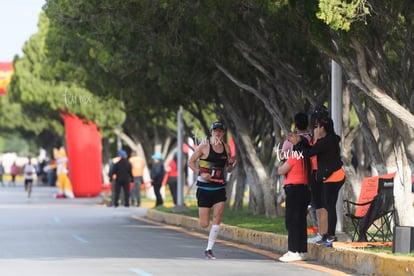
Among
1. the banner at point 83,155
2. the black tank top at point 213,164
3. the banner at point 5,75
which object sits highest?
the banner at point 5,75

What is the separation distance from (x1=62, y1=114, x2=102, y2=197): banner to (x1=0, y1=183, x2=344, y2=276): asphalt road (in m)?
22.8

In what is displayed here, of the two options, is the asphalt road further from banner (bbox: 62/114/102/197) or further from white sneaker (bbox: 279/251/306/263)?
banner (bbox: 62/114/102/197)

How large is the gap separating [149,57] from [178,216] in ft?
14.7

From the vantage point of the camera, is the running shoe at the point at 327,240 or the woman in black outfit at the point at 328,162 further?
the running shoe at the point at 327,240

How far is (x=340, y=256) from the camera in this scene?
52.9 feet

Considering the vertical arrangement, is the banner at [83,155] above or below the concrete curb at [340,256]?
above

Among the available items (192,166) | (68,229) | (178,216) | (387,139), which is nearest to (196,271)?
(192,166)

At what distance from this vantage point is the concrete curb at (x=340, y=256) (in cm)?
1423

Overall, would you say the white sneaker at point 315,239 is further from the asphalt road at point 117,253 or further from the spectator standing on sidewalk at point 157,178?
the spectator standing on sidewalk at point 157,178

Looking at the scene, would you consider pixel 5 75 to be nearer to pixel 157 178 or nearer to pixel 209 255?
pixel 157 178

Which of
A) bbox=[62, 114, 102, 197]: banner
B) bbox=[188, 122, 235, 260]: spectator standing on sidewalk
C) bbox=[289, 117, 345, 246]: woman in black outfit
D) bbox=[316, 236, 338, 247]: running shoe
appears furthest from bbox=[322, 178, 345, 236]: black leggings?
bbox=[62, 114, 102, 197]: banner

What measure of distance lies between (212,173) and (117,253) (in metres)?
2.07

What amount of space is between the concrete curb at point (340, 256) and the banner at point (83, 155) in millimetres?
28733

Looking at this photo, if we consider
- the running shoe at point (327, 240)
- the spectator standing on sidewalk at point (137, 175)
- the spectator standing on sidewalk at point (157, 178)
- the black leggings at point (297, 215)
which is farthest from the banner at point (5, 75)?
the black leggings at point (297, 215)
